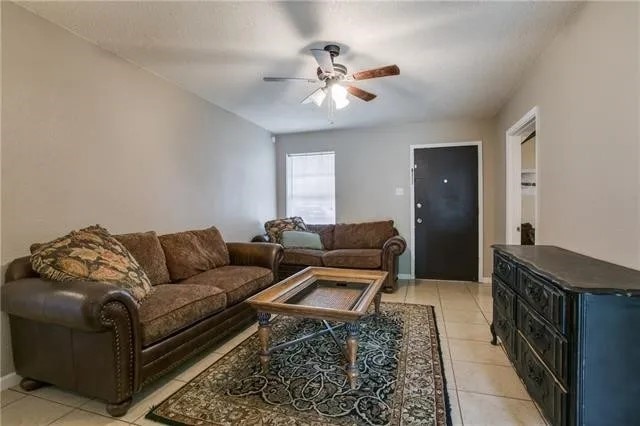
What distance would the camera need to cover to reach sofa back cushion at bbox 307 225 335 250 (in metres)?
4.84

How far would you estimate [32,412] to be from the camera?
1.71 meters

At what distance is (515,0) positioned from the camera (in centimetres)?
193

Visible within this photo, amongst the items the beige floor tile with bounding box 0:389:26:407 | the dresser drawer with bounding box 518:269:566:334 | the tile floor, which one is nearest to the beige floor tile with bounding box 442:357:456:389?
the tile floor

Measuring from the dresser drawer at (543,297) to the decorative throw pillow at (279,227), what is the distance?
332 centimetres

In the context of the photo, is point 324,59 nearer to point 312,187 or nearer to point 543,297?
point 543,297

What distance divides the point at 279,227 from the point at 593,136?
3.70 m

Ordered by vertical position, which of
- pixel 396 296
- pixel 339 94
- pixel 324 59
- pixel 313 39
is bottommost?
pixel 396 296

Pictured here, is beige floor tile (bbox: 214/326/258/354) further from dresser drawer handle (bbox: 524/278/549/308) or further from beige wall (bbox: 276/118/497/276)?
beige wall (bbox: 276/118/497/276)

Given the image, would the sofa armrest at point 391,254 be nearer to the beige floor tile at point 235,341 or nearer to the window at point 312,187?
the window at point 312,187

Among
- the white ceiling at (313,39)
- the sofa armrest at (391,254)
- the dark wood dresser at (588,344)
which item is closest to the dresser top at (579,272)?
the dark wood dresser at (588,344)

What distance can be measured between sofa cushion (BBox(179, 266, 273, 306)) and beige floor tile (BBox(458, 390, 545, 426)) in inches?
70.2

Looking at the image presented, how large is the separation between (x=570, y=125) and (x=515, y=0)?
0.87 m

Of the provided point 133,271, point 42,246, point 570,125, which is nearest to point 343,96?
point 570,125

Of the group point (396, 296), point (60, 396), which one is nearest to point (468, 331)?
point (396, 296)
